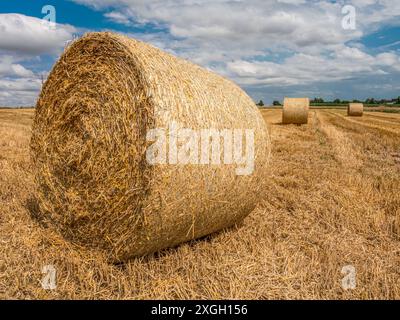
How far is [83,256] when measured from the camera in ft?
12.5

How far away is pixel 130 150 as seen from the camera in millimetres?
3416

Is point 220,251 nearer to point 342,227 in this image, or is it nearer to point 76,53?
point 342,227

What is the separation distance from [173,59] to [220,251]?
2.09 m

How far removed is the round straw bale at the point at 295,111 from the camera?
18719 mm

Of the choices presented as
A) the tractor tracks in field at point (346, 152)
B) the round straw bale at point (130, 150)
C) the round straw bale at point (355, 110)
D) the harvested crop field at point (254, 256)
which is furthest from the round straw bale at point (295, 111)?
the round straw bale at point (130, 150)

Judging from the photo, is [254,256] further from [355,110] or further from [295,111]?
[355,110]

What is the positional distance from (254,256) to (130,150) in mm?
1715

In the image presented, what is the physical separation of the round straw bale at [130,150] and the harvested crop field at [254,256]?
0.22 m

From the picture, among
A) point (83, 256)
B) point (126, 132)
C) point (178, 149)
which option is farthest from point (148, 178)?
point (83, 256)

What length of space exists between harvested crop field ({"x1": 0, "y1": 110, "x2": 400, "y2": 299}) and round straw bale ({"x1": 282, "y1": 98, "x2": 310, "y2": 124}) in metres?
12.9

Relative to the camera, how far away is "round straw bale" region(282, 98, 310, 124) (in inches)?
737

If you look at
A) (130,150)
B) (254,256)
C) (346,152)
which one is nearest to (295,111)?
(346,152)

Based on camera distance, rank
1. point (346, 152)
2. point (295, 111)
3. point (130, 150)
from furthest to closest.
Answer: point (295, 111)
point (346, 152)
point (130, 150)

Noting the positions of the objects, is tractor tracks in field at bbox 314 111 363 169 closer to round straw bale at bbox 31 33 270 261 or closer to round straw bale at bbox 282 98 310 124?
round straw bale at bbox 31 33 270 261
